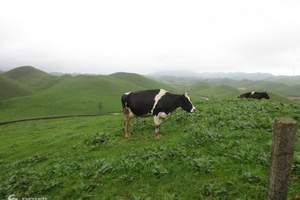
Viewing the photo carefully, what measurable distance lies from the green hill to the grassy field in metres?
165

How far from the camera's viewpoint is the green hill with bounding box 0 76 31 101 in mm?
167512

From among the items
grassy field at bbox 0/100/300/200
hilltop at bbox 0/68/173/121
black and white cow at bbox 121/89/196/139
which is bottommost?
hilltop at bbox 0/68/173/121

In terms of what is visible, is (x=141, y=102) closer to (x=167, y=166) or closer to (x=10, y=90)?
(x=167, y=166)

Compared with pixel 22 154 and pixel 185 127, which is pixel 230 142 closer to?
pixel 185 127

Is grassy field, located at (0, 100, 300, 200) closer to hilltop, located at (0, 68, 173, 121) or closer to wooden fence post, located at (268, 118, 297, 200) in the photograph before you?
wooden fence post, located at (268, 118, 297, 200)

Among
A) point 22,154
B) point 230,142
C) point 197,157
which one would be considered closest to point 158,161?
point 197,157

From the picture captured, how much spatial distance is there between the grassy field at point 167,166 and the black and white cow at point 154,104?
1.43 meters

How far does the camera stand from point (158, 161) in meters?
13.8

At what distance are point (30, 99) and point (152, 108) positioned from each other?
123255 millimetres

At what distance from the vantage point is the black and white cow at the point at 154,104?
19078mm

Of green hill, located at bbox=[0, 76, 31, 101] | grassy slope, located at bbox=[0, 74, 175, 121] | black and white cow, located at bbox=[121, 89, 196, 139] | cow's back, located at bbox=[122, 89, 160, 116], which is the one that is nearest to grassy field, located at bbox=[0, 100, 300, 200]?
black and white cow, located at bbox=[121, 89, 196, 139]

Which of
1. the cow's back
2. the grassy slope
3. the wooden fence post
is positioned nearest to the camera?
the wooden fence post

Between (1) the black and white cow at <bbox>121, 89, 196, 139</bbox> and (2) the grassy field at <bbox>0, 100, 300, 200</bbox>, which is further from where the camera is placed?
(1) the black and white cow at <bbox>121, 89, 196, 139</bbox>

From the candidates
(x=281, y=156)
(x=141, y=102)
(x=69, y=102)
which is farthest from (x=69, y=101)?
(x=281, y=156)
